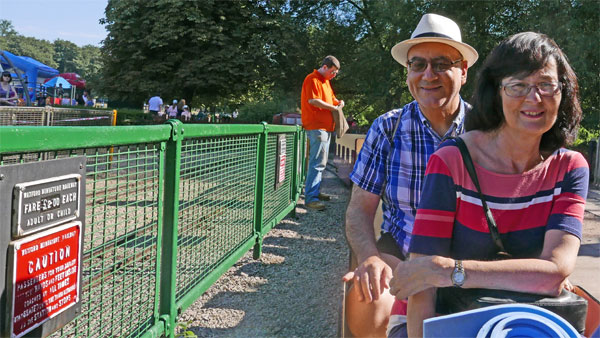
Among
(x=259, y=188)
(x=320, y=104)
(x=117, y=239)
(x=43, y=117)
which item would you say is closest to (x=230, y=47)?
(x=43, y=117)

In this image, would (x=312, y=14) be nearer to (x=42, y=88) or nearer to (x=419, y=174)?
(x=42, y=88)

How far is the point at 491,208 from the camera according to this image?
6.04 ft

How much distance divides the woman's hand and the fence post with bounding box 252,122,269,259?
12.2 feet

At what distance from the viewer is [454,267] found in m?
1.73

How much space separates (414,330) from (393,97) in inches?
987

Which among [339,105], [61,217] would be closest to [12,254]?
[61,217]

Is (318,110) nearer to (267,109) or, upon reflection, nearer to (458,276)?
(458,276)

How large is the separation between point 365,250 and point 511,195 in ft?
2.87

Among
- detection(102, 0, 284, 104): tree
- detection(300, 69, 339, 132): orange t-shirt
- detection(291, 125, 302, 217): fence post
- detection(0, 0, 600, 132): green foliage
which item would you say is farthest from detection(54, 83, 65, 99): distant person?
detection(300, 69, 339, 132): orange t-shirt

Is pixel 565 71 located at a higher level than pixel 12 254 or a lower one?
higher

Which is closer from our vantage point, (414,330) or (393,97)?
(414,330)

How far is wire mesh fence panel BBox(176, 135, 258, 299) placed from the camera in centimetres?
344

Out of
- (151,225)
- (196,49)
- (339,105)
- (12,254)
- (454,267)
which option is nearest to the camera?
(12,254)

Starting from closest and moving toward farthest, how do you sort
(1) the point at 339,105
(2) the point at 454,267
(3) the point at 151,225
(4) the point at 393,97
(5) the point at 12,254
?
1. (5) the point at 12,254
2. (2) the point at 454,267
3. (3) the point at 151,225
4. (1) the point at 339,105
5. (4) the point at 393,97
